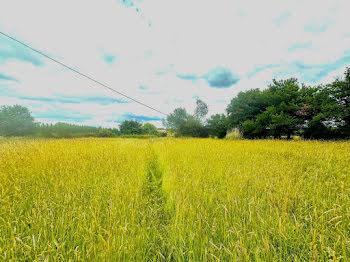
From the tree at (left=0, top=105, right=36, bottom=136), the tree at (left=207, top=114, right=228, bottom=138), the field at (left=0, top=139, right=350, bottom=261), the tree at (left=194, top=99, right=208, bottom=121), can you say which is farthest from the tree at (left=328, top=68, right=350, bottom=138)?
→ the tree at (left=194, top=99, right=208, bottom=121)

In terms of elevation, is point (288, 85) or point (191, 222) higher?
point (288, 85)

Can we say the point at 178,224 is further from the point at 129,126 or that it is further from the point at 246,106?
the point at 246,106

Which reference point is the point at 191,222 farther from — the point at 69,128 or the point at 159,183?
the point at 69,128

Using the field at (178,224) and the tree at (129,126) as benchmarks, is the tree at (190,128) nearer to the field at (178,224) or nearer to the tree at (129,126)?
the tree at (129,126)

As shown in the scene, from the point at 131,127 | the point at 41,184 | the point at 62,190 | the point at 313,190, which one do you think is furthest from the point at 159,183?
the point at 131,127

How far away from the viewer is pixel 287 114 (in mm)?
15680

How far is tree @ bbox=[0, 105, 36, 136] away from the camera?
5.06 meters

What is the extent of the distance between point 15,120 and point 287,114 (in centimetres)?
2094

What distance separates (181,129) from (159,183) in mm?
18012

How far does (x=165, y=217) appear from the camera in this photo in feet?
5.99

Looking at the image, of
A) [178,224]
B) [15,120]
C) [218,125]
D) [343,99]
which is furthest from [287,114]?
[15,120]

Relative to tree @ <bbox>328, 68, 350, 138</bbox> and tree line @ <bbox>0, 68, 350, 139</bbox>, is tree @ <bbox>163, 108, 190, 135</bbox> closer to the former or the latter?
tree line @ <bbox>0, 68, 350, 139</bbox>

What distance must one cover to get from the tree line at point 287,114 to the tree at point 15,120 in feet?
54.6

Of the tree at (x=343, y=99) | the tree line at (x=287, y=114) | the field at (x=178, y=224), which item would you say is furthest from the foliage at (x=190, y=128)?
the field at (x=178, y=224)
